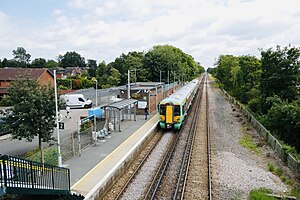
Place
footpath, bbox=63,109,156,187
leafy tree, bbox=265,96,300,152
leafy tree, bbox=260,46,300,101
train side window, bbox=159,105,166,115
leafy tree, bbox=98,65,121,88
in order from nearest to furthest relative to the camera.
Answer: footpath, bbox=63,109,156,187
leafy tree, bbox=265,96,300,152
train side window, bbox=159,105,166,115
leafy tree, bbox=260,46,300,101
leafy tree, bbox=98,65,121,88

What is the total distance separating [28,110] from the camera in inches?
519

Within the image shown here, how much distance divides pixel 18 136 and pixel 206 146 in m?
11.5

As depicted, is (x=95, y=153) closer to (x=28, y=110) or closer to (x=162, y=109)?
(x=28, y=110)

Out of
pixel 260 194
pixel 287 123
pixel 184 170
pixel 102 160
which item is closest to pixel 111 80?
pixel 287 123

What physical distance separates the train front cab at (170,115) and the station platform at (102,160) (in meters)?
1.02

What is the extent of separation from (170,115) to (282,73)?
11.8 m

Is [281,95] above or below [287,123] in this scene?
above

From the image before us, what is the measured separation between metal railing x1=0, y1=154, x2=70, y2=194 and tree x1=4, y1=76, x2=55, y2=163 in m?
3.78

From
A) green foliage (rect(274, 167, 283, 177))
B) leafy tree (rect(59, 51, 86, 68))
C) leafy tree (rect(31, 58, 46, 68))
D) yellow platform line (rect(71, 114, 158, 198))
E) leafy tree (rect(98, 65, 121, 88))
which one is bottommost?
green foliage (rect(274, 167, 283, 177))

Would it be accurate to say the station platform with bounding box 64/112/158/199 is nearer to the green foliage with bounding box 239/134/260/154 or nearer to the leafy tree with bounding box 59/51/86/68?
the green foliage with bounding box 239/134/260/154

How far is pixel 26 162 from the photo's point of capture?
27.7 ft

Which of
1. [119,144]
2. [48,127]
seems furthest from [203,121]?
[48,127]

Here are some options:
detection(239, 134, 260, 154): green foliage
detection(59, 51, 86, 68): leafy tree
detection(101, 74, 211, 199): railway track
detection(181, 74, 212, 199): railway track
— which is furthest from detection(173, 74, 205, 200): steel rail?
detection(59, 51, 86, 68): leafy tree

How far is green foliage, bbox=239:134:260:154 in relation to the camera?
18641mm
